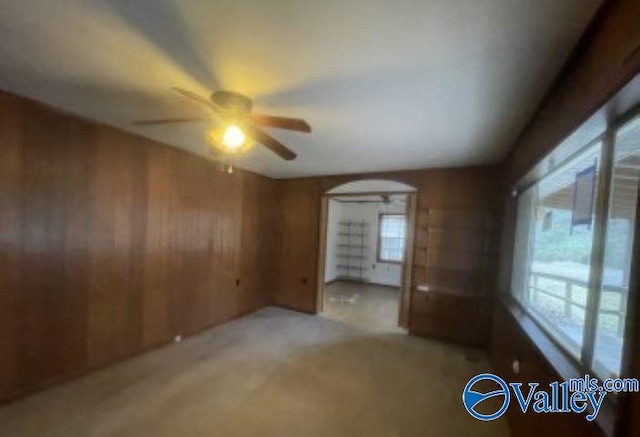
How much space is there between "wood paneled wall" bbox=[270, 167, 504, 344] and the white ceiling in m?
1.34

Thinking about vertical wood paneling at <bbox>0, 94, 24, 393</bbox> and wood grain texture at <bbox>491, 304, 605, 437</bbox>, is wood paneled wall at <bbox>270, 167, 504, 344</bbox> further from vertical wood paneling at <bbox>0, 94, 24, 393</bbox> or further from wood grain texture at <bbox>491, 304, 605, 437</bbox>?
vertical wood paneling at <bbox>0, 94, 24, 393</bbox>

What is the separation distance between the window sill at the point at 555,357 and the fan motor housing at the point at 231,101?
86.3 inches

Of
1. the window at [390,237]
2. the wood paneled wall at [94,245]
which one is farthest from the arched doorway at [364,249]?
the wood paneled wall at [94,245]

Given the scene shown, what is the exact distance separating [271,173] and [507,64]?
3737 millimetres

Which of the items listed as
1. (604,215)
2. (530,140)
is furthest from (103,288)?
(530,140)

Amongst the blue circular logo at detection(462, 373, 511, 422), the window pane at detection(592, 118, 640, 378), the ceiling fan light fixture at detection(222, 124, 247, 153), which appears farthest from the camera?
the blue circular logo at detection(462, 373, 511, 422)

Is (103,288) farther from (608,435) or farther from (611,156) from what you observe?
(611,156)

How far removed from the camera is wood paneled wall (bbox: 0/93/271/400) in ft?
7.52

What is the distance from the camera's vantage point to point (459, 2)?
1140 millimetres

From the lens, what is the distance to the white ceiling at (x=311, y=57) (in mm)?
1230

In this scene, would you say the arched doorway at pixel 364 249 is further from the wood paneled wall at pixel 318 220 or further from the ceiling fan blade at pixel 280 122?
the ceiling fan blade at pixel 280 122

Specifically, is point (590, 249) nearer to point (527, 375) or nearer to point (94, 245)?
point (527, 375)

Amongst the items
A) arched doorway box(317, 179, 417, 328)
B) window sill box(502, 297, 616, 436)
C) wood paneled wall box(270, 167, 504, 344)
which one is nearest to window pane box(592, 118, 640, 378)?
window sill box(502, 297, 616, 436)

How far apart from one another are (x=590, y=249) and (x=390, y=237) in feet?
20.8
